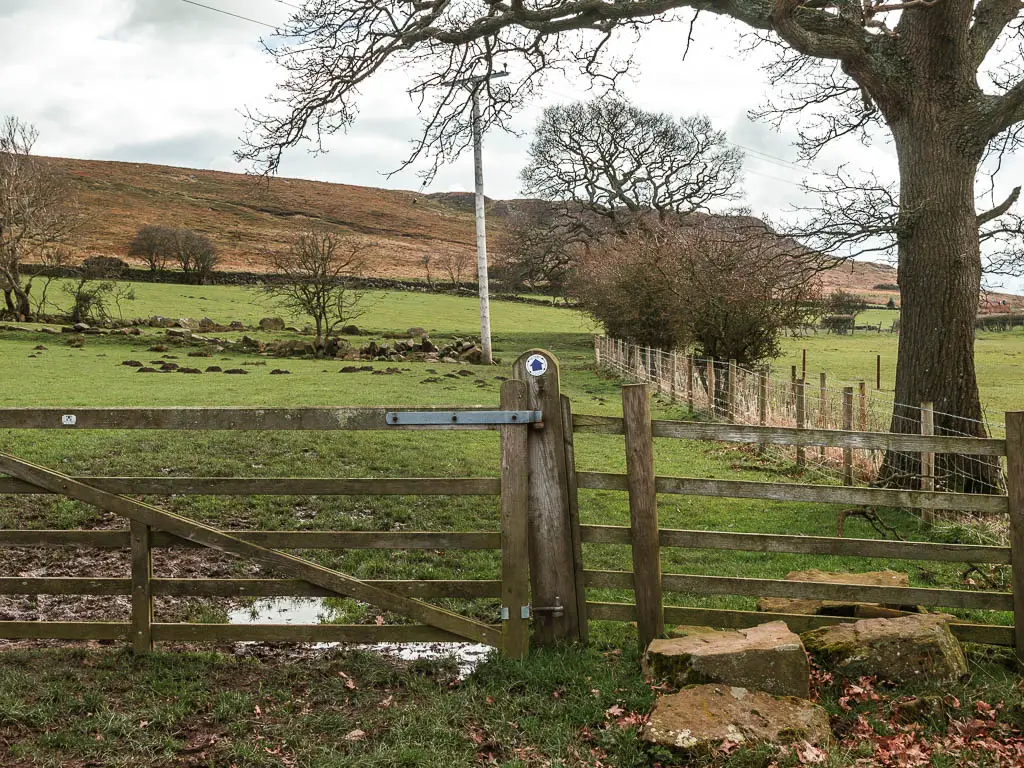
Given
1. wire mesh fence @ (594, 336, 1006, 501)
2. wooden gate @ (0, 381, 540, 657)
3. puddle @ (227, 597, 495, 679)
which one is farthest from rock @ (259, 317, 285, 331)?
wooden gate @ (0, 381, 540, 657)

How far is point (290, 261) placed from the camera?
3781 centimetres

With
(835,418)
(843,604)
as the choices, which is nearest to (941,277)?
(835,418)

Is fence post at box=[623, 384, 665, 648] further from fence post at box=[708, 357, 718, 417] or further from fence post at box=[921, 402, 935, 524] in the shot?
fence post at box=[708, 357, 718, 417]

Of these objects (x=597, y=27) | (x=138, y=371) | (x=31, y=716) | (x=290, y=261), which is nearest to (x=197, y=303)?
(x=290, y=261)

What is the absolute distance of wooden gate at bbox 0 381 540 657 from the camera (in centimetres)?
498

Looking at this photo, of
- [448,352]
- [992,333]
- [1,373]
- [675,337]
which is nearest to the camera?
[1,373]

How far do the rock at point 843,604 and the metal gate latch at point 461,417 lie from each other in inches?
83.5

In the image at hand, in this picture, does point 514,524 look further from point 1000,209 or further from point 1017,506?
point 1000,209

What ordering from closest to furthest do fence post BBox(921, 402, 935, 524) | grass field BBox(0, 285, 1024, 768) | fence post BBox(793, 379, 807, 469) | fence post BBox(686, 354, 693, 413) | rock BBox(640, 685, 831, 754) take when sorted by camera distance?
rock BBox(640, 685, 831, 754)
grass field BBox(0, 285, 1024, 768)
fence post BBox(921, 402, 935, 524)
fence post BBox(793, 379, 807, 469)
fence post BBox(686, 354, 693, 413)

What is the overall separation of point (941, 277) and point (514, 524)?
8609 mm

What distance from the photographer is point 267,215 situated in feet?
407

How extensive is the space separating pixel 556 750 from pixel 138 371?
82.0 feet

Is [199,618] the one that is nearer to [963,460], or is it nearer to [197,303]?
[963,460]

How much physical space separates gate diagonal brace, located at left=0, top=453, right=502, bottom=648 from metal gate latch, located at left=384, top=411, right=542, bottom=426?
1044 mm
